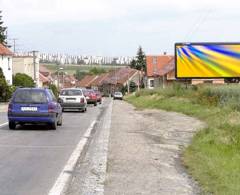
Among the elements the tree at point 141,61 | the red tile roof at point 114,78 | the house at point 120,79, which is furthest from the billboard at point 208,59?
the tree at point 141,61

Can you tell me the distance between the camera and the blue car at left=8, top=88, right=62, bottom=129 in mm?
21109

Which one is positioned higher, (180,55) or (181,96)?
(180,55)

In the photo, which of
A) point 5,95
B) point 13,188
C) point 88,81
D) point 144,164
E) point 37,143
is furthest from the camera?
point 88,81

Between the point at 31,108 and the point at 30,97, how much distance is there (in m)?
0.42

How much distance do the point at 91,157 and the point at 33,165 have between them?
1442 mm

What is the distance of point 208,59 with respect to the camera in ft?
149

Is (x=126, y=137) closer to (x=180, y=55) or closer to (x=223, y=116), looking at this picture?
(x=223, y=116)

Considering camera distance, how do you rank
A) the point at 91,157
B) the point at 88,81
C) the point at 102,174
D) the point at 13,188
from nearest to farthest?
1. the point at 13,188
2. the point at 102,174
3. the point at 91,157
4. the point at 88,81

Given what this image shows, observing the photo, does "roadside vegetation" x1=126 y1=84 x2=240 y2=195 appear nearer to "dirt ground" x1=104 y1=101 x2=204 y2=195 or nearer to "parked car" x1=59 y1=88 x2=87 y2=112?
"dirt ground" x1=104 y1=101 x2=204 y2=195

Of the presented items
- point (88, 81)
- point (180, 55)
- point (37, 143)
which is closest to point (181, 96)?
point (180, 55)

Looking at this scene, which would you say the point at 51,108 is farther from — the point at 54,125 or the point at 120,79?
the point at 120,79

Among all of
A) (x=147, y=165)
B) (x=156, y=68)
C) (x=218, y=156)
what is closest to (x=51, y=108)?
(x=218, y=156)

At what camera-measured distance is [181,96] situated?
44656 mm

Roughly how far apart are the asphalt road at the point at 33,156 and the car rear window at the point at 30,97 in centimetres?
103
